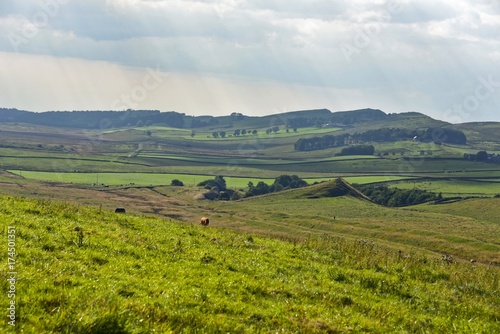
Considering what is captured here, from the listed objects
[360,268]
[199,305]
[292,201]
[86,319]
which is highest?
[86,319]

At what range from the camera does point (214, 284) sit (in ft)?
55.3

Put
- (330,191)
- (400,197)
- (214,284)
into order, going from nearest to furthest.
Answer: (214,284) → (330,191) → (400,197)

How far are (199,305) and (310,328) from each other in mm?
2931

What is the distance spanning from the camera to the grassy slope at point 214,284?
38.8ft

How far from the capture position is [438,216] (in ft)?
426

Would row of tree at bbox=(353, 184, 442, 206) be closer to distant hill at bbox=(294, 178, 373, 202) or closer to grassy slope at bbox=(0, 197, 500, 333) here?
distant hill at bbox=(294, 178, 373, 202)

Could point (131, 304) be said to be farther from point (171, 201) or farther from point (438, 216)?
point (171, 201)

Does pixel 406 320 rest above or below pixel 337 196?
above

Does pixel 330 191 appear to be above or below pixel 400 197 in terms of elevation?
above

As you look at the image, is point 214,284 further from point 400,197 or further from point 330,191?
point 400,197

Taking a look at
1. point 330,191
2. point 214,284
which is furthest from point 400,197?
point 214,284

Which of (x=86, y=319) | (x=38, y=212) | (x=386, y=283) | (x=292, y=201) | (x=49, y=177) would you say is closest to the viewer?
(x=86, y=319)

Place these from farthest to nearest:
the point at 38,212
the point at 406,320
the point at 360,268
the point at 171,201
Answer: the point at 171,201 → the point at 38,212 → the point at 360,268 → the point at 406,320

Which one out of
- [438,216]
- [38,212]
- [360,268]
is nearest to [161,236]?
[38,212]
